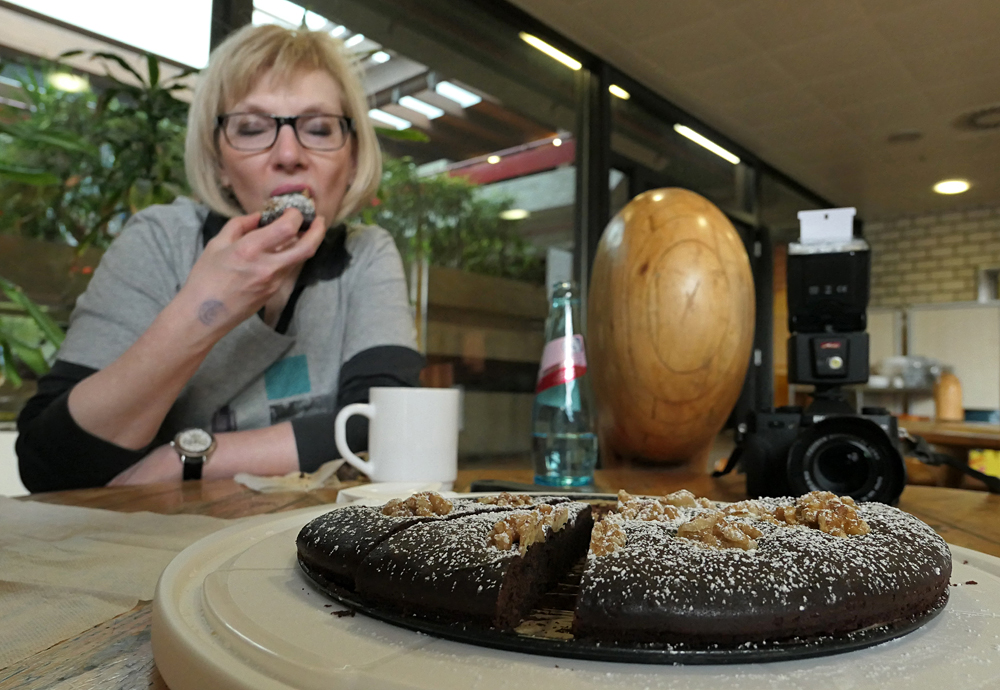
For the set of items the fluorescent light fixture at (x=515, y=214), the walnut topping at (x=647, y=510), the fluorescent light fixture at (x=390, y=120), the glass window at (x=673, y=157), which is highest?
the glass window at (x=673, y=157)

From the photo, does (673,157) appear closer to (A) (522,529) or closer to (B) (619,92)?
(B) (619,92)

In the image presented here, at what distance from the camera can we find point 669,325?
3.22 feet

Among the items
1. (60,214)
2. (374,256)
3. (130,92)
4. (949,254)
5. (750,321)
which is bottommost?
(750,321)

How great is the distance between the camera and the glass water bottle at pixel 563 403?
0.89 meters

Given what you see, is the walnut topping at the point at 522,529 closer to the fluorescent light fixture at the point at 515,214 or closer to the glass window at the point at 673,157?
the fluorescent light fixture at the point at 515,214

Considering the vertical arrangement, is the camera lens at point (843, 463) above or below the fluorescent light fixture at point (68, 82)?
below

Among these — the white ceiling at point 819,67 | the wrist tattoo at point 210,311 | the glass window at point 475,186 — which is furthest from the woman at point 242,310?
the white ceiling at point 819,67

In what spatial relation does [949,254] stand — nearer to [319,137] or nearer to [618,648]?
[319,137]

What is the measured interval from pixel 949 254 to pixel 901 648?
7288 mm

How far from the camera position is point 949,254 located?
6230 mm

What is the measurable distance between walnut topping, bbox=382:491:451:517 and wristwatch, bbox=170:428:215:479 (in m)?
0.67

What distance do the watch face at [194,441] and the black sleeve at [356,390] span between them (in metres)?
0.12

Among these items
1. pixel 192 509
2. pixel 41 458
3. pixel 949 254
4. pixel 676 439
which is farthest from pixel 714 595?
pixel 949 254

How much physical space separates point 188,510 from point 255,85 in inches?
38.4
